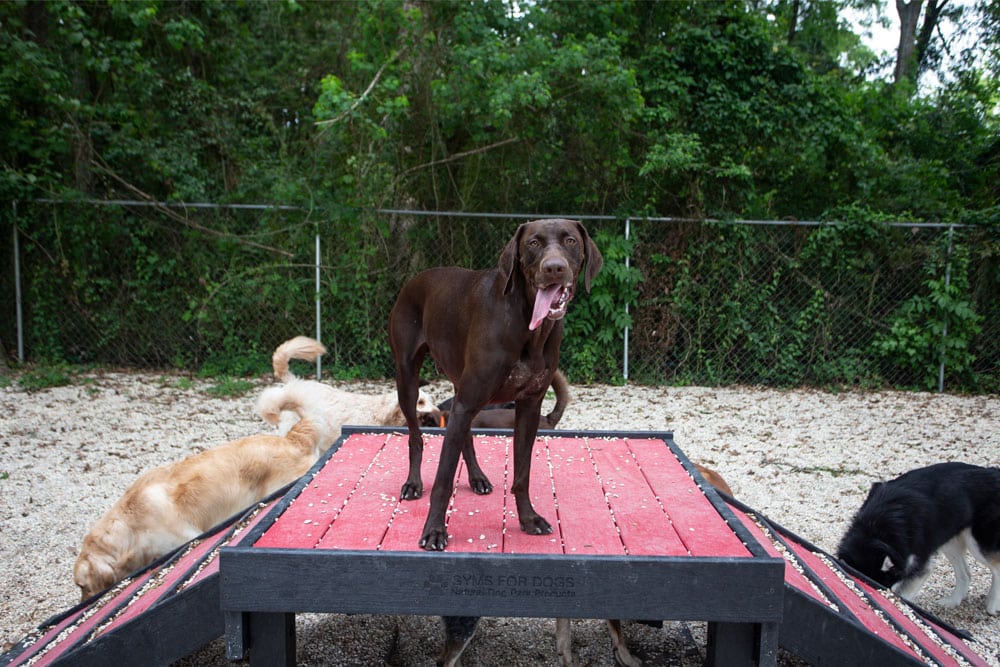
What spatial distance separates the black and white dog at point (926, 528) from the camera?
3.71m

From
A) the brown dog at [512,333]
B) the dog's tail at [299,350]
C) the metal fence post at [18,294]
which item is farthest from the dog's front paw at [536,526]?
the metal fence post at [18,294]

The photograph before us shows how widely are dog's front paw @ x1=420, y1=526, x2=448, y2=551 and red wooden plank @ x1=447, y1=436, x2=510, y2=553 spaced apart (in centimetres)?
5

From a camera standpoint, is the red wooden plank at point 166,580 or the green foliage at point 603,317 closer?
the red wooden plank at point 166,580

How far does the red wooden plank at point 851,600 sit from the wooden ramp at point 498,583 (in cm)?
1

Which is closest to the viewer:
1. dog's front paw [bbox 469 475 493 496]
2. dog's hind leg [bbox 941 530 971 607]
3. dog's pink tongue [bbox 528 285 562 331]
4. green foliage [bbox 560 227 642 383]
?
dog's pink tongue [bbox 528 285 562 331]

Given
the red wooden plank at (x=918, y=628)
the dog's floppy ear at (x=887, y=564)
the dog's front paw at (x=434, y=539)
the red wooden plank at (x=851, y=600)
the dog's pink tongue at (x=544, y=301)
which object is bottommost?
the red wooden plank at (x=918, y=628)

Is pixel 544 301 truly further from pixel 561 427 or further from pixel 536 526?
pixel 561 427

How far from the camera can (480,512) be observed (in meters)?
3.17

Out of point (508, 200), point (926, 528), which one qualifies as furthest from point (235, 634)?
point (508, 200)

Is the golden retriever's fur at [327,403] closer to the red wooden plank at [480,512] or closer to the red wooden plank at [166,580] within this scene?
the red wooden plank at [480,512]

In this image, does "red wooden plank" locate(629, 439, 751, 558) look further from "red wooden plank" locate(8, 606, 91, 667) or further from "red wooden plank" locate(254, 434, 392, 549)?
"red wooden plank" locate(8, 606, 91, 667)

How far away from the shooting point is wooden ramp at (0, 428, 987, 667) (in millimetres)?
2521

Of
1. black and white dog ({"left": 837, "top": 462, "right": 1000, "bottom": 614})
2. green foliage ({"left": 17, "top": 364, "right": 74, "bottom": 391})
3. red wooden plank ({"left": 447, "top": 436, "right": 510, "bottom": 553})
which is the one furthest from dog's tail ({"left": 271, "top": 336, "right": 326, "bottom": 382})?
green foliage ({"left": 17, "top": 364, "right": 74, "bottom": 391})

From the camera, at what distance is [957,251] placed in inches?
380
